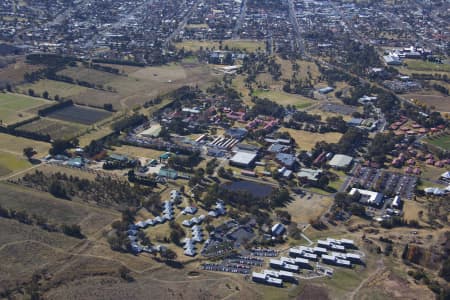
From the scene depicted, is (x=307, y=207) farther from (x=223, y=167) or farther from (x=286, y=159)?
(x=223, y=167)

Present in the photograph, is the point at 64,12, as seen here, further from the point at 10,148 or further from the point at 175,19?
the point at 10,148

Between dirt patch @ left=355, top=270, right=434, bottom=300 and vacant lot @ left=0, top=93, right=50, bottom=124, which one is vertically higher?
vacant lot @ left=0, top=93, right=50, bottom=124

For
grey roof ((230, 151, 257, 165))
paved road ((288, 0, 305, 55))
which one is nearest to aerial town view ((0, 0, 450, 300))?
grey roof ((230, 151, 257, 165))

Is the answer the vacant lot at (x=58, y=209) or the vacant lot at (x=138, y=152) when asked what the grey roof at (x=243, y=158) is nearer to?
the vacant lot at (x=138, y=152)

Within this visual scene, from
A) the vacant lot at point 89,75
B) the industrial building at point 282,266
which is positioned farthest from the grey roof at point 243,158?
the vacant lot at point 89,75

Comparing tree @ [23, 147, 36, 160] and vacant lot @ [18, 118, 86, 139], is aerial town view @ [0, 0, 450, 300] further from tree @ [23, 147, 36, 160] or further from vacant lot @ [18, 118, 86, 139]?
vacant lot @ [18, 118, 86, 139]

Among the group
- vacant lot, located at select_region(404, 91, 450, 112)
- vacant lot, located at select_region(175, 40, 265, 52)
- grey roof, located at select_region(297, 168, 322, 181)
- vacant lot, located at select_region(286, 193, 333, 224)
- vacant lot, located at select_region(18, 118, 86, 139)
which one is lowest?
vacant lot, located at select_region(286, 193, 333, 224)
